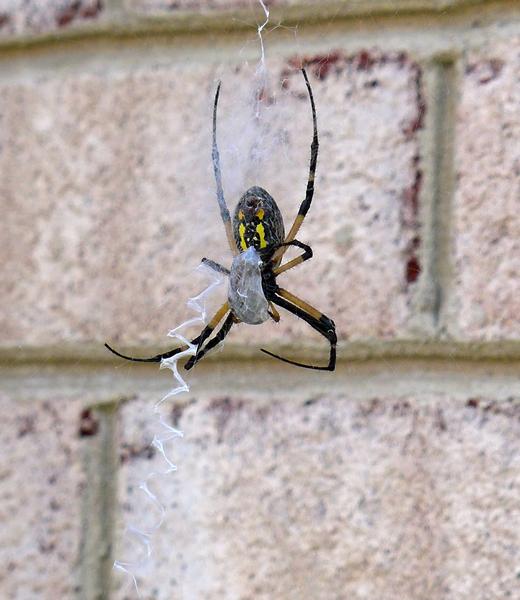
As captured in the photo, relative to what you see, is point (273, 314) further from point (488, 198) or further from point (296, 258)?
point (488, 198)

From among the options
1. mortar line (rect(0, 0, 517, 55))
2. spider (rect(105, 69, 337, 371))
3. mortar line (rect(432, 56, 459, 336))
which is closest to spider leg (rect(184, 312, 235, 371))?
spider (rect(105, 69, 337, 371))

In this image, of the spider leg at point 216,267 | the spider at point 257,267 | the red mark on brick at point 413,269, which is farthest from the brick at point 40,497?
the red mark on brick at point 413,269

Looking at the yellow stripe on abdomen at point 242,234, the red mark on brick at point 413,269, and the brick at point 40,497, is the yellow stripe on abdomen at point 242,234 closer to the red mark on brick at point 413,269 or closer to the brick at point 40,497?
the red mark on brick at point 413,269

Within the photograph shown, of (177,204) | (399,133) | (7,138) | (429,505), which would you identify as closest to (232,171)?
(177,204)

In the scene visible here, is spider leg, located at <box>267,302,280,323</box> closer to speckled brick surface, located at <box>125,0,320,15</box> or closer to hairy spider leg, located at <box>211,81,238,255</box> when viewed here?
hairy spider leg, located at <box>211,81,238,255</box>

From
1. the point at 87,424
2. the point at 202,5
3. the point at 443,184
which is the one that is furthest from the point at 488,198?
the point at 87,424

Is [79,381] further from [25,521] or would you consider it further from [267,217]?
[267,217]
